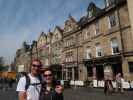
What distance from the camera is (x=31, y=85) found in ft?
11.3

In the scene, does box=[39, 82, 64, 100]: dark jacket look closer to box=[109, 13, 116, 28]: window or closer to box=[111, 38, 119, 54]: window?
box=[111, 38, 119, 54]: window

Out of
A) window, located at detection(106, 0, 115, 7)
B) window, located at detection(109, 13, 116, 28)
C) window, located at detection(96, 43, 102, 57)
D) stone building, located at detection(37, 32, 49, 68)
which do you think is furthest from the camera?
stone building, located at detection(37, 32, 49, 68)

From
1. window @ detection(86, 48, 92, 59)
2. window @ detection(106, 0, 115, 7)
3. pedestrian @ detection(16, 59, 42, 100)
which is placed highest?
window @ detection(106, 0, 115, 7)

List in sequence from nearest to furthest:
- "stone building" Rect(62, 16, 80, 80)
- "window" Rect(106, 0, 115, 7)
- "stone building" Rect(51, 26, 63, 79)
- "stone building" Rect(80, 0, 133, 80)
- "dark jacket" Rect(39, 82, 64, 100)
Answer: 1. "dark jacket" Rect(39, 82, 64, 100)
2. "stone building" Rect(80, 0, 133, 80)
3. "window" Rect(106, 0, 115, 7)
4. "stone building" Rect(62, 16, 80, 80)
5. "stone building" Rect(51, 26, 63, 79)

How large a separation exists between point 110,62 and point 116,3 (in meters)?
8.28

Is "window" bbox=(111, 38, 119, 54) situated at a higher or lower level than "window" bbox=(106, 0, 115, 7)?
lower

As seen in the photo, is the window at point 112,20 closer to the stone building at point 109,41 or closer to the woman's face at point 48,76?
the stone building at point 109,41

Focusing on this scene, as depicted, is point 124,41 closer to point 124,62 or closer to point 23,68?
point 124,62

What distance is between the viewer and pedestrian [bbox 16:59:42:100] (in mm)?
3358

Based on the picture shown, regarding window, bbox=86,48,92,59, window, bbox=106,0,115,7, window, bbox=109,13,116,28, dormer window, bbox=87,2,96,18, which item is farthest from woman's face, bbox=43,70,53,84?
dormer window, bbox=87,2,96,18

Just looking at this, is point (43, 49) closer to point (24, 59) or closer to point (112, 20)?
point (24, 59)

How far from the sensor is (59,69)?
39094mm

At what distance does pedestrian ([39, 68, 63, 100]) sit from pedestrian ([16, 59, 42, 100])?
12 centimetres

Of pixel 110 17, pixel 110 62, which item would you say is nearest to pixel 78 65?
pixel 110 62
